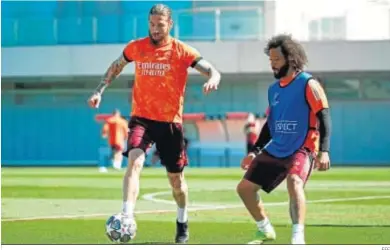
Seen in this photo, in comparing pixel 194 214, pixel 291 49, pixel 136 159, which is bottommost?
pixel 194 214

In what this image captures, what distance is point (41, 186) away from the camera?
21719mm

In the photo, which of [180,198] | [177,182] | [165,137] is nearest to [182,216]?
[180,198]

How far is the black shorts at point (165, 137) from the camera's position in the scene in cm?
968

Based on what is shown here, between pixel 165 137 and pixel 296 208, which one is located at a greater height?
pixel 165 137

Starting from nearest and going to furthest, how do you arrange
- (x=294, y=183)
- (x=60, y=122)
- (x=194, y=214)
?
(x=294, y=183)
(x=194, y=214)
(x=60, y=122)

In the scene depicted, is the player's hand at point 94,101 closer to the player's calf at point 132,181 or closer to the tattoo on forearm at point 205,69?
the player's calf at point 132,181

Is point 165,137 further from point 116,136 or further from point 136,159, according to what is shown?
point 116,136

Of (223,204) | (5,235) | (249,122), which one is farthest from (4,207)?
(249,122)

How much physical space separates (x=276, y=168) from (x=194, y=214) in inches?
168

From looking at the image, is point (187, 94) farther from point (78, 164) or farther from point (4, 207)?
point (4, 207)

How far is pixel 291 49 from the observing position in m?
9.14

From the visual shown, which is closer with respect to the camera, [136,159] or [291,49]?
[291,49]

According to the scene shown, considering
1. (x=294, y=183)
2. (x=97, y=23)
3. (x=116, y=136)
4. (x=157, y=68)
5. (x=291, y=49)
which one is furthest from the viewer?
(x=97, y=23)

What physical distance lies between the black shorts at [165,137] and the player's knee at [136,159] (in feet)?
0.57
